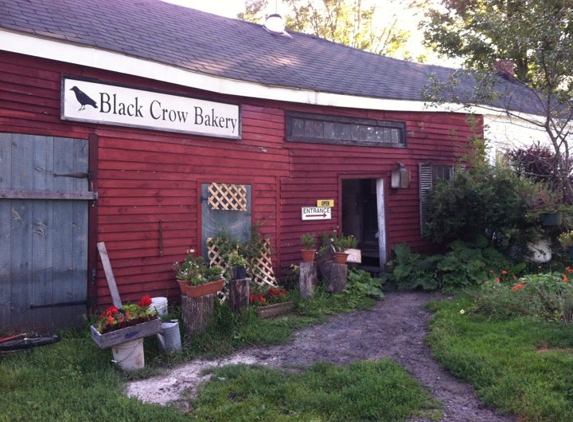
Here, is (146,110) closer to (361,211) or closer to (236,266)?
(236,266)

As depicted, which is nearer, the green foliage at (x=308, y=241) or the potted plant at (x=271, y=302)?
the potted plant at (x=271, y=302)

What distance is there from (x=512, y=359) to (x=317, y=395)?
6.51 feet

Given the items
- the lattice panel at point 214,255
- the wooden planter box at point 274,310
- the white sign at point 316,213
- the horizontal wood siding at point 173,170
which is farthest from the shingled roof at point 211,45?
the wooden planter box at point 274,310

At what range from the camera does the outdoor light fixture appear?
9.63 metres

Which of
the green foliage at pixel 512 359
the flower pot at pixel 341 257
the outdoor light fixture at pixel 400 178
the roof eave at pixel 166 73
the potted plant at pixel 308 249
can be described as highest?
the roof eave at pixel 166 73

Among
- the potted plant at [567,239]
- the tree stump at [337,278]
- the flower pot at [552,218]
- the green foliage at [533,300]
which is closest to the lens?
the green foliage at [533,300]

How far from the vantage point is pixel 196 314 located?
5680 mm

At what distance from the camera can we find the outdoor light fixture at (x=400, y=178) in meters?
9.63

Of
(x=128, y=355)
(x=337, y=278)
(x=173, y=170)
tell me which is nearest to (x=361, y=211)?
(x=337, y=278)

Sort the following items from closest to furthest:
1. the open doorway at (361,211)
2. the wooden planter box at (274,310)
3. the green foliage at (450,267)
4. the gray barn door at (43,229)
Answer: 1. the gray barn door at (43,229)
2. the wooden planter box at (274,310)
3. the green foliage at (450,267)
4. the open doorway at (361,211)

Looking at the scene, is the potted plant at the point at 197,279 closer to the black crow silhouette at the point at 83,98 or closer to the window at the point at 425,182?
the black crow silhouette at the point at 83,98

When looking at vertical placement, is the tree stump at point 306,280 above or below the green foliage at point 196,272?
below

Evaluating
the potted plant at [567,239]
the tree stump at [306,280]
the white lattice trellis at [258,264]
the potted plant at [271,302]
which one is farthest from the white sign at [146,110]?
the potted plant at [567,239]

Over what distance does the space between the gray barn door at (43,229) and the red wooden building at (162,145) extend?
0.05 ft
